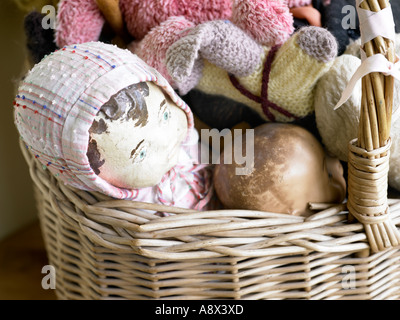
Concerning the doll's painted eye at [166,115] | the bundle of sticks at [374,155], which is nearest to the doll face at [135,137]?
the doll's painted eye at [166,115]

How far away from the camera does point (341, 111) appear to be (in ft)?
1.90

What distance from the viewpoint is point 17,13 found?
89 centimetres

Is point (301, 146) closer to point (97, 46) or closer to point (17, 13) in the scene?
point (97, 46)

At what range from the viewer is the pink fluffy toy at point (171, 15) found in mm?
564

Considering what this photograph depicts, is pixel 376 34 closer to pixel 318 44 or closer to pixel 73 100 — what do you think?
pixel 318 44

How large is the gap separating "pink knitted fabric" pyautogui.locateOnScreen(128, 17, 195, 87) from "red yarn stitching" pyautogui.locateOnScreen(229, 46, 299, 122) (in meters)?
0.09

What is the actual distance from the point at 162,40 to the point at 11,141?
522 millimetres

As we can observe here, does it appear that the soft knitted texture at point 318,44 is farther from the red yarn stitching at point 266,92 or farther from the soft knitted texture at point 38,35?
the soft knitted texture at point 38,35

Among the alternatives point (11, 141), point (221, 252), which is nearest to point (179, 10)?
point (221, 252)

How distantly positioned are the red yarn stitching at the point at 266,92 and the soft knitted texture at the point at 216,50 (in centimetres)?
1

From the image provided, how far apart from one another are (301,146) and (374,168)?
0.36ft

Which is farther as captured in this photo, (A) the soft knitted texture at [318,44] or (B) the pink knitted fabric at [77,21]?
(B) the pink knitted fabric at [77,21]

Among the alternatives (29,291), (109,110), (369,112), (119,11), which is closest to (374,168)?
(369,112)

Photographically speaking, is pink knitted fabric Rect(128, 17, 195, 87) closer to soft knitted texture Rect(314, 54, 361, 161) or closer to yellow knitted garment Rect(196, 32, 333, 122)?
yellow knitted garment Rect(196, 32, 333, 122)
